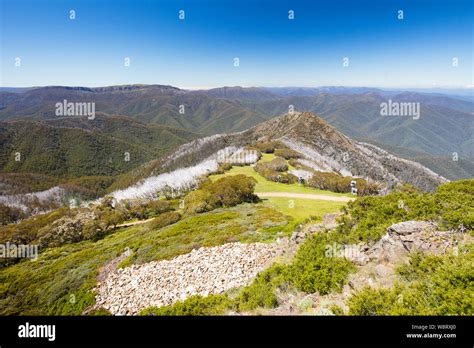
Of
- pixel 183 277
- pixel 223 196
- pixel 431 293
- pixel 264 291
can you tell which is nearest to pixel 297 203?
pixel 223 196

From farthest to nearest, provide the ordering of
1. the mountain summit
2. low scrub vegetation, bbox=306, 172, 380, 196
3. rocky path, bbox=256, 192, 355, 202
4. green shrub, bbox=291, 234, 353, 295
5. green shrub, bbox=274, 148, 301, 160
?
the mountain summit → green shrub, bbox=274, 148, 301, 160 → low scrub vegetation, bbox=306, 172, 380, 196 → rocky path, bbox=256, 192, 355, 202 → green shrub, bbox=291, 234, 353, 295

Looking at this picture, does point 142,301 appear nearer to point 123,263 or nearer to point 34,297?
point 123,263

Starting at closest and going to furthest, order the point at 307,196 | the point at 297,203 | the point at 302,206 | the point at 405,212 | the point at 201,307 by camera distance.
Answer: the point at 201,307
the point at 405,212
the point at 302,206
the point at 297,203
the point at 307,196

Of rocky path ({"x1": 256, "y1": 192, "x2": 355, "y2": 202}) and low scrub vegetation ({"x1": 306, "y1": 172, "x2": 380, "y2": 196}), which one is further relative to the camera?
low scrub vegetation ({"x1": 306, "y1": 172, "x2": 380, "y2": 196})

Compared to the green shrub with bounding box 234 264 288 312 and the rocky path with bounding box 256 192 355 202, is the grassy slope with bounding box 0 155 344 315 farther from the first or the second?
the green shrub with bounding box 234 264 288 312

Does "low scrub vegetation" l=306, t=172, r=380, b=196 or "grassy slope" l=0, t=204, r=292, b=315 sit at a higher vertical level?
"low scrub vegetation" l=306, t=172, r=380, b=196

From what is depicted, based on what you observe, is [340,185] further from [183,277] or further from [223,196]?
[183,277]

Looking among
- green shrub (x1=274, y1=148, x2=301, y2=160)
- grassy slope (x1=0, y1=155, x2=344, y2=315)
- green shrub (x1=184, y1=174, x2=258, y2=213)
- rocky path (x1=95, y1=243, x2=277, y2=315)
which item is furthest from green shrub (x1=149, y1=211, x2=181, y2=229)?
green shrub (x1=274, y1=148, x2=301, y2=160)
